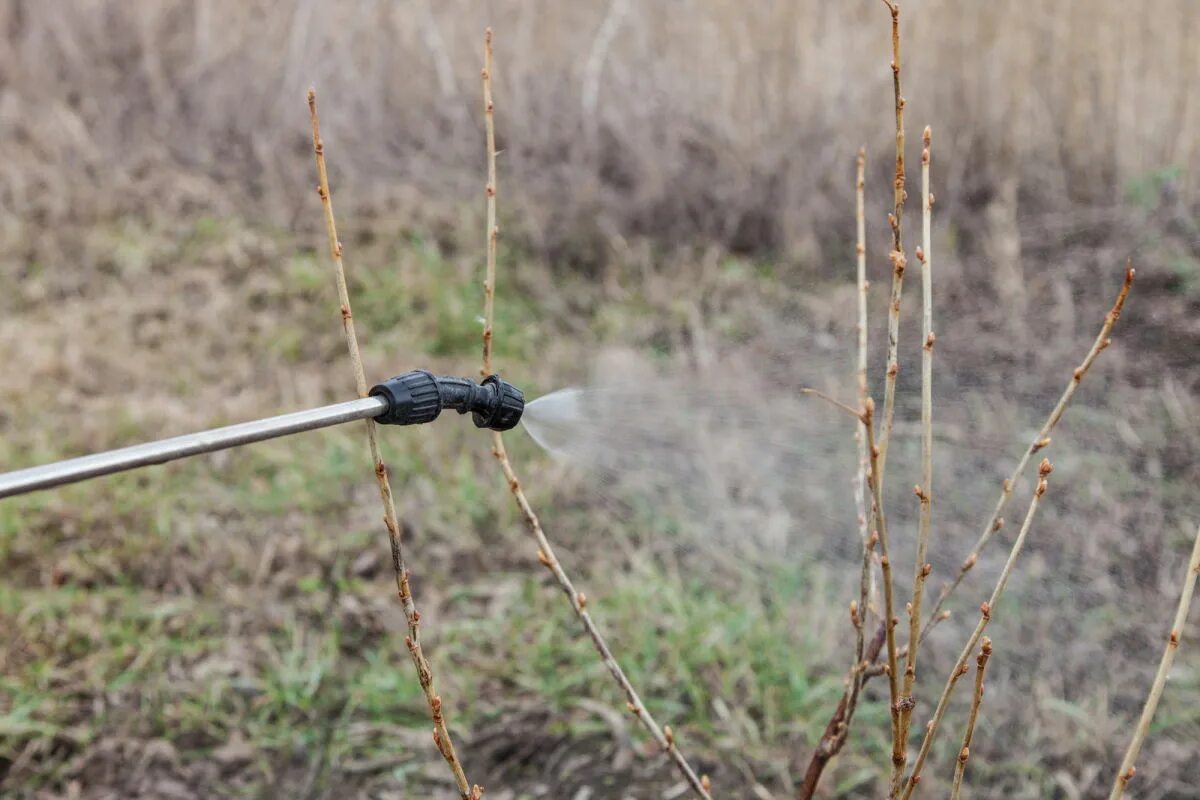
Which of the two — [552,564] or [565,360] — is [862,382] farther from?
[565,360]

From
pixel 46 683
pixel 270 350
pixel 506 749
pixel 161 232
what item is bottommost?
pixel 506 749

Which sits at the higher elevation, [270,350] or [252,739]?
[270,350]

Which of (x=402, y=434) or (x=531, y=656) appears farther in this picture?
(x=402, y=434)

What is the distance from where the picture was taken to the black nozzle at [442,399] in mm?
1244

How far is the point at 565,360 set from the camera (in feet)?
12.5

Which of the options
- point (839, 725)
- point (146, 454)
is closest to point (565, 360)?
point (839, 725)

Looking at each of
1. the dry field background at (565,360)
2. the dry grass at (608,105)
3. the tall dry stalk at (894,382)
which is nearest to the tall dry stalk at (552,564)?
the tall dry stalk at (894,382)

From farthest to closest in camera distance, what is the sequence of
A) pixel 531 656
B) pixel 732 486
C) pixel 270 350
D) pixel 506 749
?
pixel 270 350, pixel 732 486, pixel 531 656, pixel 506 749

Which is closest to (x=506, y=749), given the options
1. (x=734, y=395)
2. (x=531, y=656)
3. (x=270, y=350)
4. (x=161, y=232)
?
(x=531, y=656)

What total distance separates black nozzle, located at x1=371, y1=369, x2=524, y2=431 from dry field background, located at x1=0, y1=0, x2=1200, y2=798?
3.53 feet

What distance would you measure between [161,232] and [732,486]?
267 centimetres

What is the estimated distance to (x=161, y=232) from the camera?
177 inches

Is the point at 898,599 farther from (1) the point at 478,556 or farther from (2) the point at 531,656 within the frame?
(1) the point at 478,556

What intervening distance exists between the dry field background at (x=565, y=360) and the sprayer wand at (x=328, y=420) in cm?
110
